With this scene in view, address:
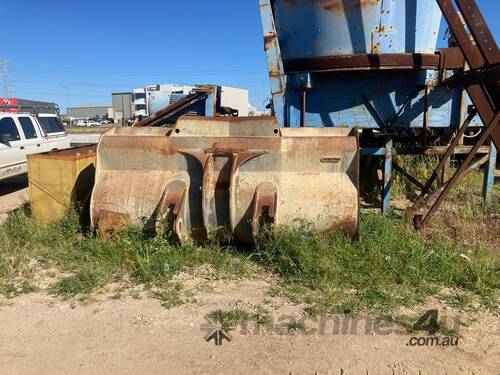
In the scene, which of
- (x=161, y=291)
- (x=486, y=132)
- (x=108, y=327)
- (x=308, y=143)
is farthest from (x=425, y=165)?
(x=108, y=327)

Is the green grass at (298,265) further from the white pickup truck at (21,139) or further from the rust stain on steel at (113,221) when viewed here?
the white pickup truck at (21,139)

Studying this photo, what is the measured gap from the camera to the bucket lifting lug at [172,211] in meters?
4.39

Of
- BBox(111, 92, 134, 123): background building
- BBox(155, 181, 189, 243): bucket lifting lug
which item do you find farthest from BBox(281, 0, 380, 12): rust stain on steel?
BBox(111, 92, 134, 123): background building

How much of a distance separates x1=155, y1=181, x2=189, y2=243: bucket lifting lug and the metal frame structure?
6.30 feet

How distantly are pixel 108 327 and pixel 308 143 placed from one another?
262 cm

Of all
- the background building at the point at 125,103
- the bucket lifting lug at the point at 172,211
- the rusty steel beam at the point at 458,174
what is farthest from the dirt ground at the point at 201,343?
the background building at the point at 125,103

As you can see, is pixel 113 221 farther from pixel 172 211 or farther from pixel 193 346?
pixel 193 346

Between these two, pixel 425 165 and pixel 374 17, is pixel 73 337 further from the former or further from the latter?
pixel 425 165

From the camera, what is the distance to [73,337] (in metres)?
3.12

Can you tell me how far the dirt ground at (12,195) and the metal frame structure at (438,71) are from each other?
4514 millimetres

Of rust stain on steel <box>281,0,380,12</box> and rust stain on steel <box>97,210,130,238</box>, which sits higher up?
rust stain on steel <box>281,0,380,12</box>

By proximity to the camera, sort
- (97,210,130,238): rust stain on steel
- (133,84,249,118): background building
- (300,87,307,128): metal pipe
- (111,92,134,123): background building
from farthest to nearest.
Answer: (111,92,134,123): background building < (133,84,249,118): background building < (300,87,307,128): metal pipe < (97,210,130,238): rust stain on steel

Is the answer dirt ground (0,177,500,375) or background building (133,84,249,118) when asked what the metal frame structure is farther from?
background building (133,84,249,118)

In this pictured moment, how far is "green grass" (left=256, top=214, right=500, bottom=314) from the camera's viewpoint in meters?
3.54
